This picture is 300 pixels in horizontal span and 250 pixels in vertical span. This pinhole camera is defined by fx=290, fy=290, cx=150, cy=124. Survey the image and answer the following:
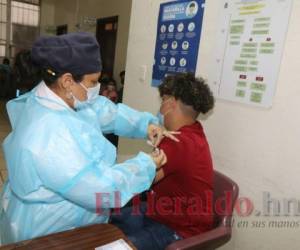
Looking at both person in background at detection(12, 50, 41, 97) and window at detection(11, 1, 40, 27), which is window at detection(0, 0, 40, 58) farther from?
person in background at detection(12, 50, 41, 97)

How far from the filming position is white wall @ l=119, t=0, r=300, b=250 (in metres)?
1.26

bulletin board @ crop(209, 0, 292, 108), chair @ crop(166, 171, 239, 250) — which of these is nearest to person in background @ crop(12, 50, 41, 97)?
chair @ crop(166, 171, 239, 250)

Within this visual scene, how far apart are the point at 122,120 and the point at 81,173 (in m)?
0.72

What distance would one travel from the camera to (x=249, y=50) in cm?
142

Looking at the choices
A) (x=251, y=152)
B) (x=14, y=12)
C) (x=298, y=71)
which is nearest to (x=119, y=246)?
(x=251, y=152)

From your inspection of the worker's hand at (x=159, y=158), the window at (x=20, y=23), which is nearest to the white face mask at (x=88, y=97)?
the worker's hand at (x=159, y=158)

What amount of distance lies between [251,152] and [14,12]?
8.58 m

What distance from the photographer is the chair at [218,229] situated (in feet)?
3.63

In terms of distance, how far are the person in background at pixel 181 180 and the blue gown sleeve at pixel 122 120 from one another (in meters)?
0.22

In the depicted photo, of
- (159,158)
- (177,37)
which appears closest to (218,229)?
(159,158)

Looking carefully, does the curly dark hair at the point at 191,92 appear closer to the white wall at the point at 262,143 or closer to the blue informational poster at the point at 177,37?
the white wall at the point at 262,143

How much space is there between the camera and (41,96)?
1064mm

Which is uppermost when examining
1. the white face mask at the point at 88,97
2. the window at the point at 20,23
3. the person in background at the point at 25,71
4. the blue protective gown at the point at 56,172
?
the window at the point at 20,23

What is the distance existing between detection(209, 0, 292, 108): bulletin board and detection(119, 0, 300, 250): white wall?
0.04 meters
